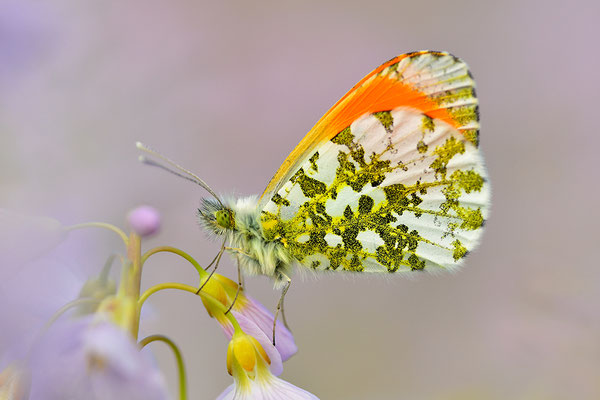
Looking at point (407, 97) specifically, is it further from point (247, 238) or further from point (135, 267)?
point (135, 267)

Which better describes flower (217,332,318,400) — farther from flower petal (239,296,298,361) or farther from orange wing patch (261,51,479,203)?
orange wing patch (261,51,479,203)

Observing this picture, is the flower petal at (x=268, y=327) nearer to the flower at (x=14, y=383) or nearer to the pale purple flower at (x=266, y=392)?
the pale purple flower at (x=266, y=392)

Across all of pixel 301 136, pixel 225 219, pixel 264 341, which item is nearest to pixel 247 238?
pixel 225 219

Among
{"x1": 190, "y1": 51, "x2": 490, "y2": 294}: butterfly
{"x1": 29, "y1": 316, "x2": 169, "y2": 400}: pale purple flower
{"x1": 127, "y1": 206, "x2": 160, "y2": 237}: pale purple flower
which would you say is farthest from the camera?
{"x1": 190, "y1": 51, "x2": 490, "y2": 294}: butterfly

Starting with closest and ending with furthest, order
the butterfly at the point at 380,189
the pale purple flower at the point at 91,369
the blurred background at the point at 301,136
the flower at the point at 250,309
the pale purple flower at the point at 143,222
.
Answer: the pale purple flower at the point at 91,369
the pale purple flower at the point at 143,222
the flower at the point at 250,309
the butterfly at the point at 380,189
the blurred background at the point at 301,136

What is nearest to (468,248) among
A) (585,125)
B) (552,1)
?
(585,125)

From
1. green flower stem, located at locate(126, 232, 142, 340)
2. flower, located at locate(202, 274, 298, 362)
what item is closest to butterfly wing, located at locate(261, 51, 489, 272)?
flower, located at locate(202, 274, 298, 362)

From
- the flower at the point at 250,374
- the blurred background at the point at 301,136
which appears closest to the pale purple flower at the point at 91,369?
the flower at the point at 250,374
